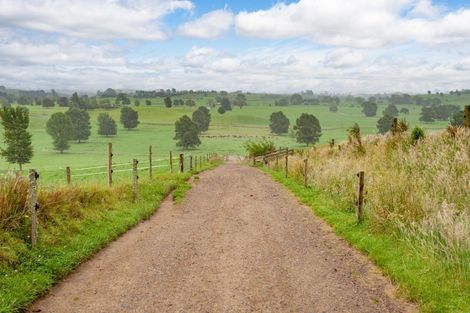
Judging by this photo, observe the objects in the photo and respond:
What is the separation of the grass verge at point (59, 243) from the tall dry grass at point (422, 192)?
7.05 meters

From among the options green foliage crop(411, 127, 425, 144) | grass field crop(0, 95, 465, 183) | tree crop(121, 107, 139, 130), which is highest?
green foliage crop(411, 127, 425, 144)

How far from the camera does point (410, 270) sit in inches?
305

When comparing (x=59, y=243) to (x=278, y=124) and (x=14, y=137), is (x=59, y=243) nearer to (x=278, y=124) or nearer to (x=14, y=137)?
(x=14, y=137)

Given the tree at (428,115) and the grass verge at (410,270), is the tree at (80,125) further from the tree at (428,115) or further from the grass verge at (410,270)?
the grass verge at (410,270)

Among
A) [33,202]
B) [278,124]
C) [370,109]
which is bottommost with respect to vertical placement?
[278,124]

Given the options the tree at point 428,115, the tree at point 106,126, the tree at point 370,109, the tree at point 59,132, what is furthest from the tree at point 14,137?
the tree at point 370,109

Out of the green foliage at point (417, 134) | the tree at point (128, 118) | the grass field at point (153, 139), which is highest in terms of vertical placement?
the green foliage at point (417, 134)

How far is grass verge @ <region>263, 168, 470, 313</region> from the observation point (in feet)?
21.4

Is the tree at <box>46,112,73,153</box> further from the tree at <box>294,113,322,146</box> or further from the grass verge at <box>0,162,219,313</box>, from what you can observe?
the grass verge at <box>0,162,219,313</box>

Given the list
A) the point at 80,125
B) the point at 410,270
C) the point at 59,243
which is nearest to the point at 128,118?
the point at 80,125

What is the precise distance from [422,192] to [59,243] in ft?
30.5

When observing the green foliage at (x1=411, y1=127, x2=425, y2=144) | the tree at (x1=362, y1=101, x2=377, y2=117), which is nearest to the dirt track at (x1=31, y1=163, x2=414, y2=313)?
the green foliage at (x1=411, y1=127, x2=425, y2=144)

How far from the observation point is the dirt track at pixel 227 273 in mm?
6820

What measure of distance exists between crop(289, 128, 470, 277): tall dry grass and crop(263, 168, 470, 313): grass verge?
0.83ft
